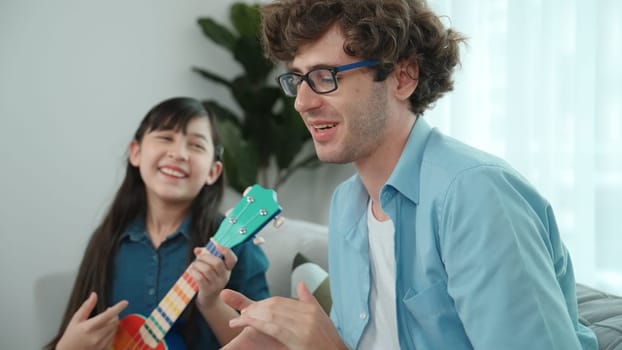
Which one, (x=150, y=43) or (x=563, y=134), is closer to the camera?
(x=563, y=134)

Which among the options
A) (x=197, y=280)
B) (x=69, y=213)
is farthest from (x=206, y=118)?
(x=69, y=213)

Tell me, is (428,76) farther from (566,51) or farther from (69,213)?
(69,213)

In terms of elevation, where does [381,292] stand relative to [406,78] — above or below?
below

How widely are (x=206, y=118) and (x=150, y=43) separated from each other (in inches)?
60.2

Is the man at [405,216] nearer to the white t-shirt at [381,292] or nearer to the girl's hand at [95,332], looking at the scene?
the white t-shirt at [381,292]

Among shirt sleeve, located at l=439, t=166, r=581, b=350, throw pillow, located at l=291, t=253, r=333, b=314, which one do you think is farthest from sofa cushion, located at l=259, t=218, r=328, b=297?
shirt sleeve, located at l=439, t=166, r=581, b=350

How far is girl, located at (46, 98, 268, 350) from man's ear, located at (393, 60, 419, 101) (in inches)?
26.5

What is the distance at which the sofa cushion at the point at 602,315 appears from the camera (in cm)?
107

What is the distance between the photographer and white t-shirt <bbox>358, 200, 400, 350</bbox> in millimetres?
1245

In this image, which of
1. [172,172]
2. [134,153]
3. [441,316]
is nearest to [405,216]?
[441,316]

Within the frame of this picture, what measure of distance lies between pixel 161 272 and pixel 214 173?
0.34 meters

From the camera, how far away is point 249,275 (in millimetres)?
1718

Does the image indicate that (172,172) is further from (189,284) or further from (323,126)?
(323,126)

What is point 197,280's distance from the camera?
148 cm
